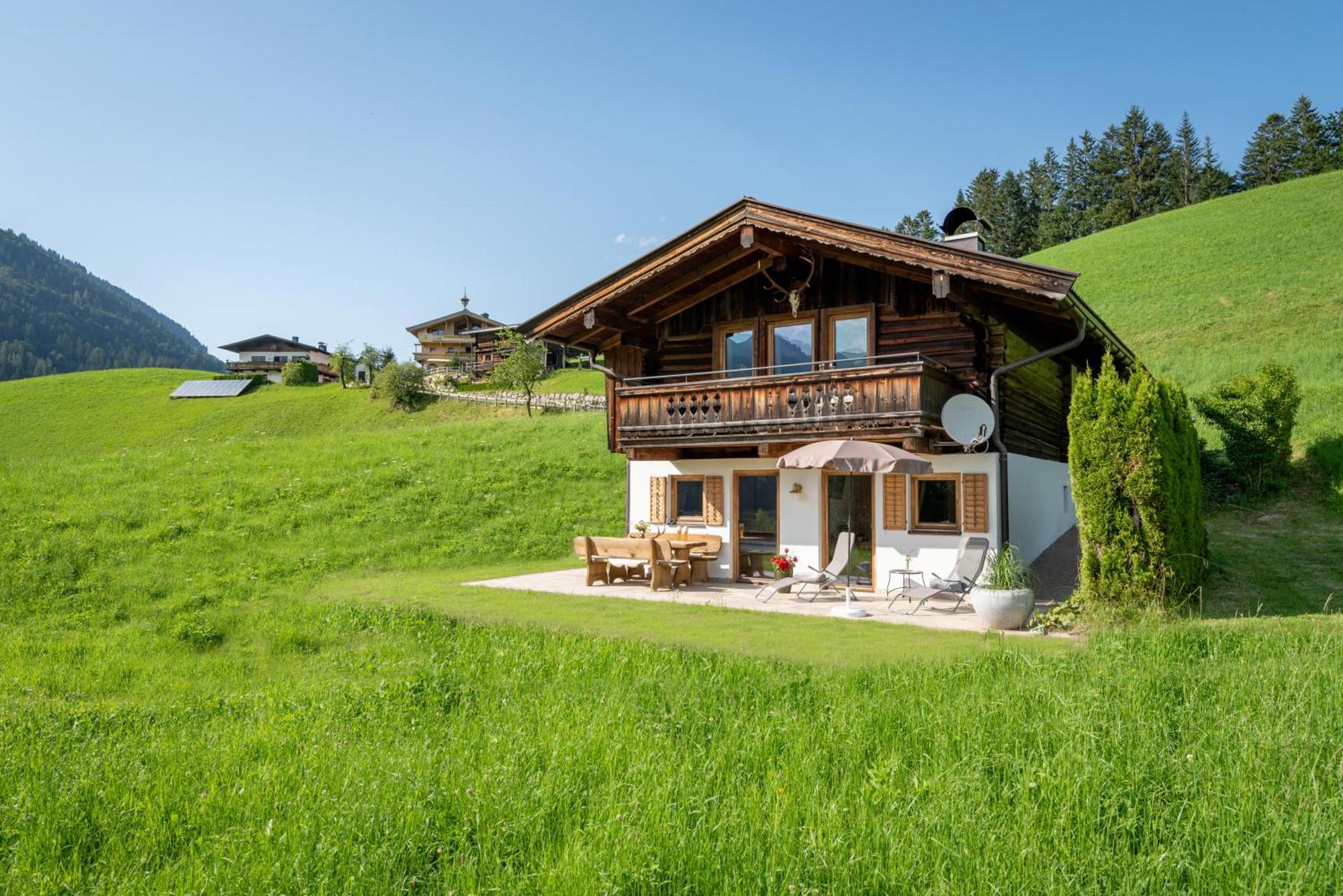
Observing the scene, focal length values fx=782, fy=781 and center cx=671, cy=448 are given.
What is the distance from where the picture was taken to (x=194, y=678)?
27.0 ft


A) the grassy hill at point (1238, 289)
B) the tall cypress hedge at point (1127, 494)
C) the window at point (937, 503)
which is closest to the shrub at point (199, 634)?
the window at point (937, 503)

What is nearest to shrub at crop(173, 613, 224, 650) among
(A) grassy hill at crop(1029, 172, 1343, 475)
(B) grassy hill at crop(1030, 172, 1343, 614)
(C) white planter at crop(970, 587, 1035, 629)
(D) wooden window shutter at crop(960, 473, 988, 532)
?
(C) white planter at crop(970, 587, 1035, 629)

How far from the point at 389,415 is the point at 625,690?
43673 millimetres

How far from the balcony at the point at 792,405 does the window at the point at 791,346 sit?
0.19 m

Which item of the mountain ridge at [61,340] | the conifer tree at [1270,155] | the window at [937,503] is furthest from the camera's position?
the mountain ridge at [61,340]

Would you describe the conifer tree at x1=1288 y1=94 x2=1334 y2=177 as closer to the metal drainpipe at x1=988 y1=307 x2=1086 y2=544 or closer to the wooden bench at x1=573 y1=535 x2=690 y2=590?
the metal drainpipe at x1=988 y1=307 x2=1086 y2=544

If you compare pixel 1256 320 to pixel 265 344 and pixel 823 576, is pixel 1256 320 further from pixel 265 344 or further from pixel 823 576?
pixel 265 344

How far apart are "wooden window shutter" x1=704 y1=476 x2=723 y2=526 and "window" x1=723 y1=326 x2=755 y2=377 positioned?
7.19ft

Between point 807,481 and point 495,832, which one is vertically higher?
point 807,481

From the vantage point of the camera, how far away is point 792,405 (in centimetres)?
1371

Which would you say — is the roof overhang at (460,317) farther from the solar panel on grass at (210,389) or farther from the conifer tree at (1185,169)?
the conifer tree at (1185,169)

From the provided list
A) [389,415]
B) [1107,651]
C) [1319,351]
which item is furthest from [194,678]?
[389,415]

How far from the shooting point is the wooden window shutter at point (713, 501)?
1567 cm

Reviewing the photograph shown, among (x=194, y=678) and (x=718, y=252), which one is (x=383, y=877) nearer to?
(x=194, y=678)
